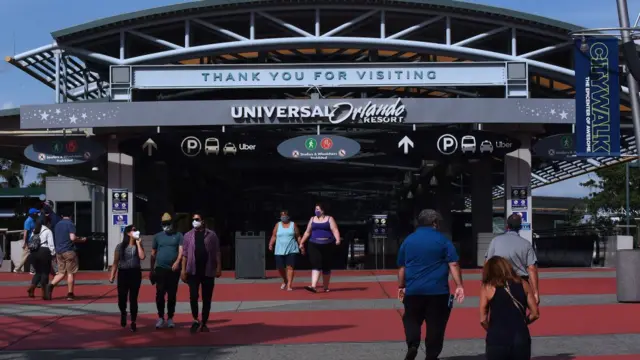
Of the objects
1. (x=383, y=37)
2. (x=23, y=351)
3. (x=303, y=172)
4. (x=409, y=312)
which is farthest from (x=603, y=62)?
(x=303, y=172)

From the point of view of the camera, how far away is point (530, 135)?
90.0 feet

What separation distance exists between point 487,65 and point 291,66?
18.9 ft

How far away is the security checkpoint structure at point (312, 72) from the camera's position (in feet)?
84.7

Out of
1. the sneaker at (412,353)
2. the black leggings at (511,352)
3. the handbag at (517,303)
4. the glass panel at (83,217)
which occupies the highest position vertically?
the glass panel at (83,217)

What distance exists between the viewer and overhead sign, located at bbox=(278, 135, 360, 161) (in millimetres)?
25078

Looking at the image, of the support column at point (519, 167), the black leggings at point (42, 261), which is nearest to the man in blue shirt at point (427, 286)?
the black leggings at point (42, 261)

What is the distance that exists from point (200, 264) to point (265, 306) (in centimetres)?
394

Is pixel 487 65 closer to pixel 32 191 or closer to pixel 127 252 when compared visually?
pixel 127 252

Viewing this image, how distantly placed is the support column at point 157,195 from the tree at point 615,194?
→ 26021 mm

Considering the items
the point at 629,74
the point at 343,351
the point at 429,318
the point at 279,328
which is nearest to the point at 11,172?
the point at 279,328

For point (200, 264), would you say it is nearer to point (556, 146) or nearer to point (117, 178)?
point (117, 178)

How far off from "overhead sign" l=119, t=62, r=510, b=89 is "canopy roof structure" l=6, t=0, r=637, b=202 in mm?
1416

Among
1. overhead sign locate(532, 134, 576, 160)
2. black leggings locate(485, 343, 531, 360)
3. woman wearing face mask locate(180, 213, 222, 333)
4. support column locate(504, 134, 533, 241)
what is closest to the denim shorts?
woman wearing face mask locate(180, 213, 222, 333)

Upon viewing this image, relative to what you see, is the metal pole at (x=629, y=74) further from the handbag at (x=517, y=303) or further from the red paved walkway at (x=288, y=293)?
the handbag at (x=517, y=303)
